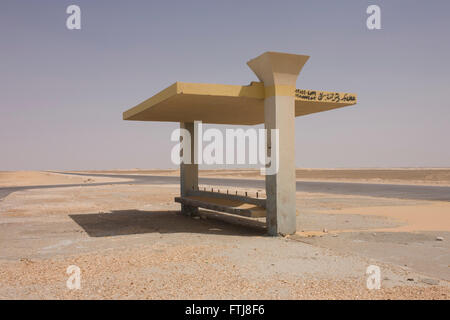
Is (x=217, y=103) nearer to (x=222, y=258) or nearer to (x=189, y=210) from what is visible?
(x=222, y=258)

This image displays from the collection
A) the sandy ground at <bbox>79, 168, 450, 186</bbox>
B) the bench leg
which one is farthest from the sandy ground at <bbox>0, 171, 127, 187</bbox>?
the bench leg

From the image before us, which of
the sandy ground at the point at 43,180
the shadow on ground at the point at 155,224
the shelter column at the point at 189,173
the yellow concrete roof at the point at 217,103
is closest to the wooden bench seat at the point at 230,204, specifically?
the shelter column at the point at 189,173

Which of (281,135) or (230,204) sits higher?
(281,135)

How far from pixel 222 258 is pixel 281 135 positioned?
351 cm

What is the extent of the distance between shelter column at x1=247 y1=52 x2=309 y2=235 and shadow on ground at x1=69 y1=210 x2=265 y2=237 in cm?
78

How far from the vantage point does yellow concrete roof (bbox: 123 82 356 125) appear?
8.51 metres

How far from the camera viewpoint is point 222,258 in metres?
6.59

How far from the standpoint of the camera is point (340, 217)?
12.4 metres

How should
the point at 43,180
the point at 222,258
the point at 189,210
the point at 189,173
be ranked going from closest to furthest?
the point at 222,258, the point at 189,210, the point at 189,173, the point at 43,180

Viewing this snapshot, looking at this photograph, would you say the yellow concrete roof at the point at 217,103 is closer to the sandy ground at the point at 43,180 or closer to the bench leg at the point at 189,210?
the bench leg at the point at 189,210

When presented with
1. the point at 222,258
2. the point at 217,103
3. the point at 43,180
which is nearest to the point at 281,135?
the point at 217,103
